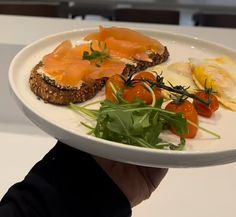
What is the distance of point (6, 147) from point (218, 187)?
0.49 meters

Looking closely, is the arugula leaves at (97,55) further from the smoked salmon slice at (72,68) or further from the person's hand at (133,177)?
the person's hand at (133,177)

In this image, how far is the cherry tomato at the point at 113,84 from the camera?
70 cm

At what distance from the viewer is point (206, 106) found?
0.70 meters

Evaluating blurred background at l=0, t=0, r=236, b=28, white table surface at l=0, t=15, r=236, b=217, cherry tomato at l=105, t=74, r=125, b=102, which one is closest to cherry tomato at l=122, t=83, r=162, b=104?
cherry tomato at l=105, t=74, r=125, b=102

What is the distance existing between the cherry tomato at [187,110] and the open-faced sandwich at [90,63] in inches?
4.6

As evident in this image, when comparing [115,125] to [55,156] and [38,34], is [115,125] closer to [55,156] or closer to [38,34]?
[55,156]

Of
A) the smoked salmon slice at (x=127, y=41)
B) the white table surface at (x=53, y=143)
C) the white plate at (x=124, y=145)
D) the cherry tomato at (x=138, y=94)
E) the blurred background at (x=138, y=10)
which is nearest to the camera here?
the white plate at (x=124, y=145)

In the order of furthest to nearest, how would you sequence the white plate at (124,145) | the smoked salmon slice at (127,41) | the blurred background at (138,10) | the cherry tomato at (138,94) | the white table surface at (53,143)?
the blurred background at (138,10) → the white table surface at (53,143) → the smoked salmon slice at (127,41) → the cherry tomato at (138,94) → the white plate at (124,145)

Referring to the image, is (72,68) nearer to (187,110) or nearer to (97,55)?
(97,55)

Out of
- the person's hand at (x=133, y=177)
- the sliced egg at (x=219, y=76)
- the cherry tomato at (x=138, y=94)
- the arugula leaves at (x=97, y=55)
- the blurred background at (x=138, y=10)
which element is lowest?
the blurred background at (x=138, y=10)

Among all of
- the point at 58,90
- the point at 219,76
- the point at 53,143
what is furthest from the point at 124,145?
the point at 53,143

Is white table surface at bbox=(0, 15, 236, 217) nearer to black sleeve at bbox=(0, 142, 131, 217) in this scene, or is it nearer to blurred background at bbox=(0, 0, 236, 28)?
black sleeve at bbox=(0, 142, 131, 217)

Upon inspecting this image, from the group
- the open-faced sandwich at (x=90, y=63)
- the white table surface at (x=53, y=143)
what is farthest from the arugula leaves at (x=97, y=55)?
the white table surface at (x=53, y=143)

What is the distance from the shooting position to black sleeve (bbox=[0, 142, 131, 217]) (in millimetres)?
708
